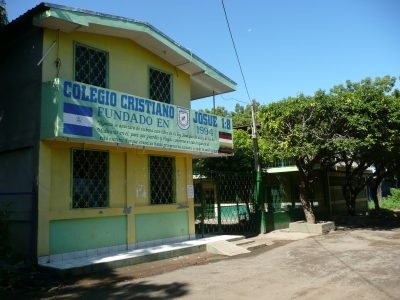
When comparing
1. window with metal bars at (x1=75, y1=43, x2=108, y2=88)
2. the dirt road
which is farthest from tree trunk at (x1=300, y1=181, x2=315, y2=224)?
window with metal bars at (x1=75, y1=43, x2=108, y2=88)

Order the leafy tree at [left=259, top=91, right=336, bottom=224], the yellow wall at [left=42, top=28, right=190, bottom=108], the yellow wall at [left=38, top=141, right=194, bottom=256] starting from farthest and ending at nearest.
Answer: the leafy tree at [left=259, top=91, right=336, bottom=224] < the yellow wall at [left=42, top=28, right=190, bottom=108] < the yellow wall at [left=38, top=141, right=194, bottom=256]

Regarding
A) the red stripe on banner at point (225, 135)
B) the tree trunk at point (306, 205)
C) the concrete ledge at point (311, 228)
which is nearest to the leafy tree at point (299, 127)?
the tree trunk at point (306, 205)

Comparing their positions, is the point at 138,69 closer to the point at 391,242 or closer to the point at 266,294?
the point at 266,294

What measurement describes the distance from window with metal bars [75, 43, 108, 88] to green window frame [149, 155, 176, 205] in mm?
2658

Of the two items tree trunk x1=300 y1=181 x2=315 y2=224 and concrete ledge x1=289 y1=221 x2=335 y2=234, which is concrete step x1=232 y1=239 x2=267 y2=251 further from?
tree trunk x1=300 y1=181 x2=315 y2=224

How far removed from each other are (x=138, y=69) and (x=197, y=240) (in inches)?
216

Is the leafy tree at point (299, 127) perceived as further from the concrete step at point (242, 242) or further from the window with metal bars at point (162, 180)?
the window with metal bars at point (162, 180)

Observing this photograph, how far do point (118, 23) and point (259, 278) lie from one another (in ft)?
23.1

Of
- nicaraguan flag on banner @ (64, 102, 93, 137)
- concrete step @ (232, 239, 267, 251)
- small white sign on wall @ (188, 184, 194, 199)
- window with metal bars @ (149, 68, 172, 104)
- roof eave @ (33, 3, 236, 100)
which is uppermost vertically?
roof eave @ (33, 3, 236, 100)

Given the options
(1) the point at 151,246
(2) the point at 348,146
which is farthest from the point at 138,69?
(2) the point at 348,146

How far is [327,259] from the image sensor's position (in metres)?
8.76

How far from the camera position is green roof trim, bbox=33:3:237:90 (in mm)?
7898

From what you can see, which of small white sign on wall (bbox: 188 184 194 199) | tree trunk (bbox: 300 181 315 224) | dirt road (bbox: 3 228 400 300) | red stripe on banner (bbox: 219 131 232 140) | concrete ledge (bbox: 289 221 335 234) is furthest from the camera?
tree trunk (bbox: 300 181 315 224)

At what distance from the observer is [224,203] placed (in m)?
13.1
